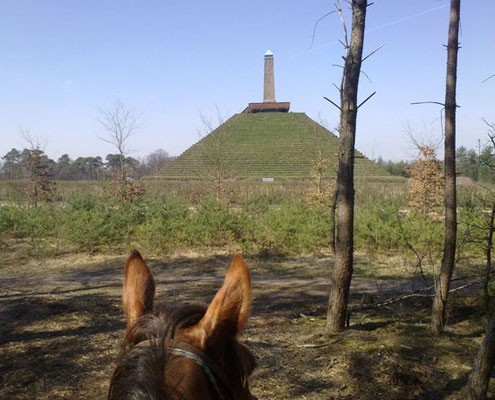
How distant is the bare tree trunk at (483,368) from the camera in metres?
2.88

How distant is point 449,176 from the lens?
5.19 m

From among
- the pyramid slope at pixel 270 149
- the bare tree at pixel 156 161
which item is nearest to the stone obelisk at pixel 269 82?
the pyramid slope at pixel 270 149

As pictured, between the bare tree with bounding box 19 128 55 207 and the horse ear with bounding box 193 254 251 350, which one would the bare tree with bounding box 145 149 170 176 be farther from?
the horse ear with bounding box 193 254 251 350

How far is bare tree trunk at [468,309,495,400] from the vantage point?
113 inches

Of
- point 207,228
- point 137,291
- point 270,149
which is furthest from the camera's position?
point 270,149

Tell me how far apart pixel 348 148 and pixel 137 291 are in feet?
13.2

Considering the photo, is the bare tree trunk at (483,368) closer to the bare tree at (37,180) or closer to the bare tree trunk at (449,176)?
the bare tree trunk at (449,176)

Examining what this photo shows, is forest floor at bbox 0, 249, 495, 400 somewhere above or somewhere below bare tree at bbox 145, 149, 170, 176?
below

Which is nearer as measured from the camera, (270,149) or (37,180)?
(37,180)

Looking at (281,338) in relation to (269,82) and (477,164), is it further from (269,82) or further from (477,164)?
(269,82)

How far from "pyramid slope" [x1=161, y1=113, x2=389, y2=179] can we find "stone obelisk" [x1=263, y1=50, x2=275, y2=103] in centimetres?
672

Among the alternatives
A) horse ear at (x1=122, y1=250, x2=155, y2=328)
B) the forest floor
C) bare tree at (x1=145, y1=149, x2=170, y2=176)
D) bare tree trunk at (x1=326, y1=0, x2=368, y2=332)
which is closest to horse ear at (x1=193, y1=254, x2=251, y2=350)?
horse ear at (x1=122, y1=250, x2=155, y2=328)

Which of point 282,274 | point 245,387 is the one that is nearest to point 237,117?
point 282,274

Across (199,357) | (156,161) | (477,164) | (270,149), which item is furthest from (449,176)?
(156,161)
